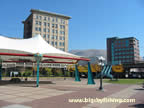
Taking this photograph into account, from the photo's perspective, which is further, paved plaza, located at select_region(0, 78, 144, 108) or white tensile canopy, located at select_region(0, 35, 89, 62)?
white tensile canopy, located at select_region(0, 35, 89, 62)

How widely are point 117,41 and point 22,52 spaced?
491 ft

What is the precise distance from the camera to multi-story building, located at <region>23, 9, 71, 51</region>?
94631mm

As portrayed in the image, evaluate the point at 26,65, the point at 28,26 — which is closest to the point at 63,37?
the point at 28,26

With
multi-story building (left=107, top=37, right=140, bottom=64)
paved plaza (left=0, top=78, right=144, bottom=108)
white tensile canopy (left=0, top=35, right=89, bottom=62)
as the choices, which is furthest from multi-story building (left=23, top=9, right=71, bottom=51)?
paved plaza (left=0, top=78, right=144, bottom=108)

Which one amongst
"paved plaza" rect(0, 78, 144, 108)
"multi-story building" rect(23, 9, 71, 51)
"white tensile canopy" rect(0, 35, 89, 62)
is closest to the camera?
"paved plaza" rect(0, 78, 144, 108)

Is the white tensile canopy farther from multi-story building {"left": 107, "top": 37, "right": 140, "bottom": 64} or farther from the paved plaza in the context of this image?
multi-story building {"left": 107, "top": 37, "right": 140, "bottom": 64}

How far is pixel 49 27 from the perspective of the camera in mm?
99625

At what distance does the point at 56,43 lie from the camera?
100 meters

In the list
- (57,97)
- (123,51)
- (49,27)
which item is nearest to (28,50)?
(57,97)

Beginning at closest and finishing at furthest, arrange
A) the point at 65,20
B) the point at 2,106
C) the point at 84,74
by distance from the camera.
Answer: the point at 2,106
the point at 84,74
the point at 65,20

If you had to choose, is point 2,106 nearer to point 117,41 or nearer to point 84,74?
point 84,74

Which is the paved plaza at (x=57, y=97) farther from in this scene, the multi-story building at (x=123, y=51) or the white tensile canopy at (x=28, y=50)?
the multi-story building at (x=123, y=51)

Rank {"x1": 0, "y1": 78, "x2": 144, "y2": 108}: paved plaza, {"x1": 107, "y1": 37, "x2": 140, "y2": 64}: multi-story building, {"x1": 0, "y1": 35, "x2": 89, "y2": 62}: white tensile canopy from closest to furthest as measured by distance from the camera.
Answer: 1. {"x1": 0, "y1": 78, "x2": 144, "y2": 108}: paved plaza
2. {"x1": 0, "y1": 35, "x2": 89, "y2": 62}: white tensile canopy
3. {"x1": 107, "y1": 37, "x2": 140, "y2": 64}: multi-story building

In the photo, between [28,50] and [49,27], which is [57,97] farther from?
[49,27]
